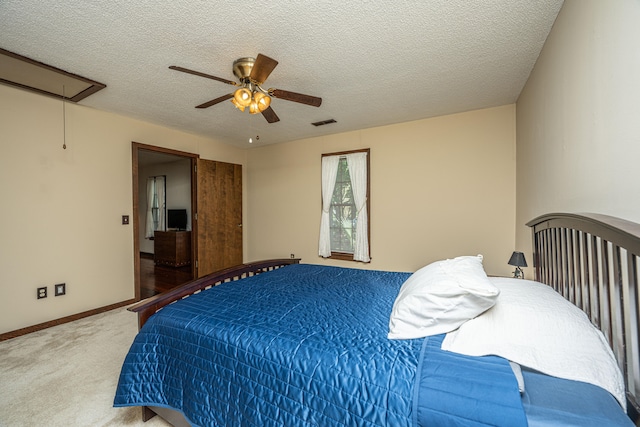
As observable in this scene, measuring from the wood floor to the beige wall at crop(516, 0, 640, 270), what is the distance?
4.98 m

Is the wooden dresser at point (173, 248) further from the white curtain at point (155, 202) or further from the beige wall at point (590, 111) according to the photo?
the beige wall at point (590, 111)

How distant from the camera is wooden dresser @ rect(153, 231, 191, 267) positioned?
5762 mm

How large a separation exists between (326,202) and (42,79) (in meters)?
3.58

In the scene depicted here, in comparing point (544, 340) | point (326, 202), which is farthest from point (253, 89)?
point (326, 202)

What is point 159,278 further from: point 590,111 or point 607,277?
point 590,111

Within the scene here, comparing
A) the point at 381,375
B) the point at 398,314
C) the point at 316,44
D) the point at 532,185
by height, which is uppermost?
the point at 316,44

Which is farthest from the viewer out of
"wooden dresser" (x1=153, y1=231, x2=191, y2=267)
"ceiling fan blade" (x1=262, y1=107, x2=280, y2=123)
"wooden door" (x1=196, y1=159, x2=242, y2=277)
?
"wooden dresser" (x1=153, y1=231, x2=191, y2=267)

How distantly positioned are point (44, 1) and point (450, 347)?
9.64 ft

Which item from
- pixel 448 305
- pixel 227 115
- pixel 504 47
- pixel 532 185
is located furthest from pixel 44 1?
pixel 532 185

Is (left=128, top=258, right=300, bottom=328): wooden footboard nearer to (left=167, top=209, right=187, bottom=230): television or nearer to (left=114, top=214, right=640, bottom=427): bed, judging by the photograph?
(left=114, top=214, right=640, bottom=427): bed

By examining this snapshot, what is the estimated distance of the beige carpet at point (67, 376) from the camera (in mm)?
1651

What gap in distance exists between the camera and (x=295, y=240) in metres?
4.92

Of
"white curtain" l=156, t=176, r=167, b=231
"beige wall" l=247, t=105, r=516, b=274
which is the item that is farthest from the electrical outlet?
"white curtain" l=156, t=176, r=167, b=231

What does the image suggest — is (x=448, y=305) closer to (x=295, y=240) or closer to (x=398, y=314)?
(x=398, y=314)
